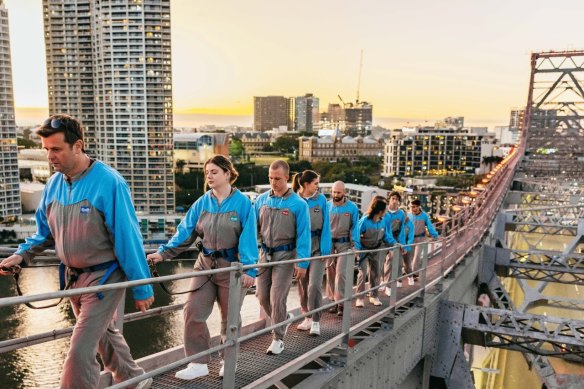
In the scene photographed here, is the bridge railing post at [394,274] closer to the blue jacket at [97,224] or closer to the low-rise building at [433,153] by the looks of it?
the blue jacket at [97,224]

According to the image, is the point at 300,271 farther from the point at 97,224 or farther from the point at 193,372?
the point at 97,224

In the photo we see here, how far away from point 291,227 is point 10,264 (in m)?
2.21

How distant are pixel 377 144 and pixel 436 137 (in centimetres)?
3126

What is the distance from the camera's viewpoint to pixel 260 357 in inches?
154

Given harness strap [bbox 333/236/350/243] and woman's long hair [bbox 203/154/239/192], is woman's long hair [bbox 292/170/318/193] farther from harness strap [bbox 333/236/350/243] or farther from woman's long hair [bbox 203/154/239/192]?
woman's long hair [bbox 203/154/239/192]

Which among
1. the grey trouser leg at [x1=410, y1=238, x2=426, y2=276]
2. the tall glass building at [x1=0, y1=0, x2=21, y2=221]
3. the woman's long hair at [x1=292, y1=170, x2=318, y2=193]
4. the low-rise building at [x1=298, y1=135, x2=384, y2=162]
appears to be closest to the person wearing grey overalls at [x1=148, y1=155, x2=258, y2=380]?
the woman's long hair at [x1=292, y1=170, x2=318, y2=193]

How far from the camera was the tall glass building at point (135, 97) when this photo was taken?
2852 inches

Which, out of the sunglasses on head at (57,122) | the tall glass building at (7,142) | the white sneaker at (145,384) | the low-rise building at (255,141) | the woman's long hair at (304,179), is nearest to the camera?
the sunglasses on head at (57,122)

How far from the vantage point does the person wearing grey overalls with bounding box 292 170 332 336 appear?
473cm

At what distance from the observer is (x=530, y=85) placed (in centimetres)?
3425

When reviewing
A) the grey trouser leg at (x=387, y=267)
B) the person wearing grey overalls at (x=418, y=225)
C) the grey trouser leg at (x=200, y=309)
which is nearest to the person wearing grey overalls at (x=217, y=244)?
the grey trouser leg at (x=200, y=309)

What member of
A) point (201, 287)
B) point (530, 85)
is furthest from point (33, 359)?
point (530, 85)

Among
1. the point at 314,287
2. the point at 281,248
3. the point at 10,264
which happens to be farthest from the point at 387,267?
the point at 10,264

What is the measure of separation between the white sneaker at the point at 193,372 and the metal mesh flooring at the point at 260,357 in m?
0.03
